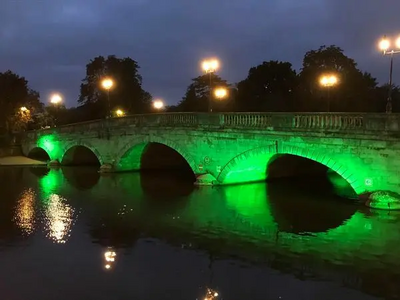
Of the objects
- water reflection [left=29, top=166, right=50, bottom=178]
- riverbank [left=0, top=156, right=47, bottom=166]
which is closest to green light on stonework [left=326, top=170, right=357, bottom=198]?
water reflection [left=29, top=166, right=50, bottom=178]

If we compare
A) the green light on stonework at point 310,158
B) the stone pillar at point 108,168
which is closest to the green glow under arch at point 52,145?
the stone pillar at point 108,168

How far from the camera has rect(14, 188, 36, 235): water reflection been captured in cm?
1755

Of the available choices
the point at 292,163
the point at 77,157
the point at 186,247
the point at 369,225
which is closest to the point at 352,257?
the point at 369,225

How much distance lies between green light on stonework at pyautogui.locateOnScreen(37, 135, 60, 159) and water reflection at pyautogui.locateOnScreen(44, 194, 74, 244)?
58.8 ft

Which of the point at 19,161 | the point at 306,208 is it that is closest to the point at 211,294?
the point at 306,208

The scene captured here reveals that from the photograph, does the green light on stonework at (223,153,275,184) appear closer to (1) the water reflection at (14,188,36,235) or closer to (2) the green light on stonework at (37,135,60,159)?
(1) the water reflection at (14,188,36,235)

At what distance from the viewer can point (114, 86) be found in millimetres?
57844

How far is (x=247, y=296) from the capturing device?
35.3 feet

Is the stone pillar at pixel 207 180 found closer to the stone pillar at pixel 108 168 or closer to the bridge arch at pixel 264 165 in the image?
the bridge arch at pixel 264 165

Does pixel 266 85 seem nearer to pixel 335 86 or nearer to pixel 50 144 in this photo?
pixel 335 86

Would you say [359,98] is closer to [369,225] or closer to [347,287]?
[369,225]

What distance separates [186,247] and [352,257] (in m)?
5.37

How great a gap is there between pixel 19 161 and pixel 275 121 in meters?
31.0

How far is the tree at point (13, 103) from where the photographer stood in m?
51.9
